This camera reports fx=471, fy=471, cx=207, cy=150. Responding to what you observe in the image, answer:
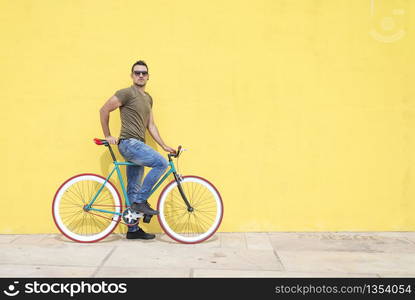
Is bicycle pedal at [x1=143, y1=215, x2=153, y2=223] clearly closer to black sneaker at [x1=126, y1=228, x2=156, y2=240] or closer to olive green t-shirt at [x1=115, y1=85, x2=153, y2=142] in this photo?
black sneaker at [x1=126, y1=228, x2=156, y2=240]

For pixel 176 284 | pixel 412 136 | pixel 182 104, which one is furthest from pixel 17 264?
pixel 412 136

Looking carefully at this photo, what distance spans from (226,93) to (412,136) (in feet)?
7.55

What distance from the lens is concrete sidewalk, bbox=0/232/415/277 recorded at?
409 cm

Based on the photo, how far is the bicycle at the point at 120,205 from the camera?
527 cm

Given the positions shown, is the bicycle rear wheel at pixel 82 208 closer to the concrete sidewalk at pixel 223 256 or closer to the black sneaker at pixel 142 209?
the concrete sidewalk at pixel 223 256

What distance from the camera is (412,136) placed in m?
5.68

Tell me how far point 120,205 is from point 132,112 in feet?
3.44

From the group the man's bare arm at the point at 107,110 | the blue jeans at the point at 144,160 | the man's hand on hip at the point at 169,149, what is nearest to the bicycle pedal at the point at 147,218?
the blue jeans at the point at 144,160

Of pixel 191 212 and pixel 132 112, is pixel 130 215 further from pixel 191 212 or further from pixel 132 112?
pixel 132 112

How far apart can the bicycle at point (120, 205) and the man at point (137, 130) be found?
0.54ft

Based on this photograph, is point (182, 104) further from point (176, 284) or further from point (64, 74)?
point (176, 284)

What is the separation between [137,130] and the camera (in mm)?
5191

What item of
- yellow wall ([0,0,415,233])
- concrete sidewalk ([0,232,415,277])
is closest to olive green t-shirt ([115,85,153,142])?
yellow wall ([0,0,415,233])

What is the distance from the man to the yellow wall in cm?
42
